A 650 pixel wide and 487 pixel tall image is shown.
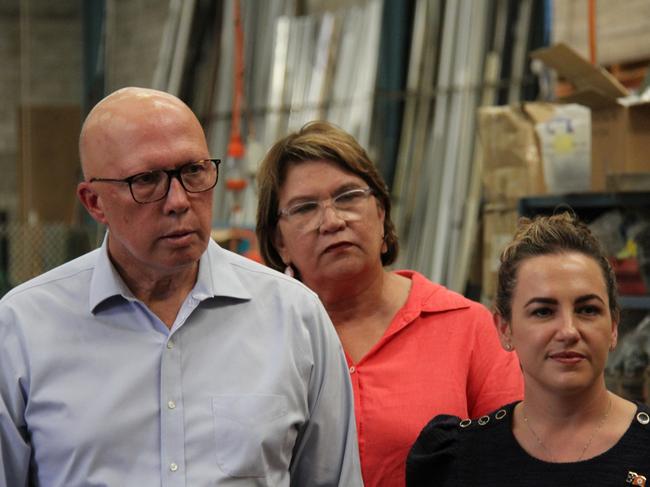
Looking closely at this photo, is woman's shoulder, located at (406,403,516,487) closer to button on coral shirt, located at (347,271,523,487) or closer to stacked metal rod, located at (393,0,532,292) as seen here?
button on coral shirt, located at (347,271,523,487)

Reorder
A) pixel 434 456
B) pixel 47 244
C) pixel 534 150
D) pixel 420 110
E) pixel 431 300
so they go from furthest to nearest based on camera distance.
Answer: pixel 47 244 → pixel 420 110 → pixel 534 150 → pixel 431 300 → pixel 434 456

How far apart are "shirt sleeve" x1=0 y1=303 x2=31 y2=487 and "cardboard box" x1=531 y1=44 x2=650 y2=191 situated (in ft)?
6.64

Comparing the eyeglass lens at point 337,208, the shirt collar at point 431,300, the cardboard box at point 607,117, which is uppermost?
the cardboard box at point 607,117

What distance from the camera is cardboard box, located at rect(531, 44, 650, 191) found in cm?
320

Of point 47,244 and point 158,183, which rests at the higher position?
point 158,183

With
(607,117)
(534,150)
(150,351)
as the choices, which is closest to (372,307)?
(150,351)

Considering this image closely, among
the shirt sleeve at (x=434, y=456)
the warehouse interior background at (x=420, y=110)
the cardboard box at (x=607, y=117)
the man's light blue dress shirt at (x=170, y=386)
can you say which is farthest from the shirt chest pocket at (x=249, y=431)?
the cardboard box at (x=607, y=117)

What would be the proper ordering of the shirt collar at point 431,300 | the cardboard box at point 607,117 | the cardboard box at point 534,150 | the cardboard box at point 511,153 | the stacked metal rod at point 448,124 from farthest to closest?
1. the stacked metal rod at point 448,124
2. the cardboard box at point 511,153
3. the cardboard box at point 534,150
4. the cardboard box at point 607,117
5. the shirt collar at point 431,300

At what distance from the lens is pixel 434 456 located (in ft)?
6.54

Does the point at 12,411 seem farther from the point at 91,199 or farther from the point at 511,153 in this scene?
the point at 511,153

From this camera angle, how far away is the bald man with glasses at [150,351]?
5.73ft

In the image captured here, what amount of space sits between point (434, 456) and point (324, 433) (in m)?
0.24

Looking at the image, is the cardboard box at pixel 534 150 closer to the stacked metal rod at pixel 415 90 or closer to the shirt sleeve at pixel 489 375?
Answer: the stacked metal rod at pixel 415 90

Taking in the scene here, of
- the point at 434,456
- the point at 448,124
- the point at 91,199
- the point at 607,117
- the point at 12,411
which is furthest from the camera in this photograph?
the point at 448,124
